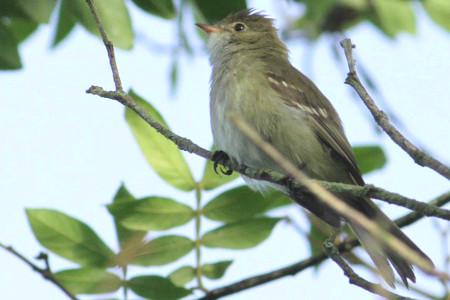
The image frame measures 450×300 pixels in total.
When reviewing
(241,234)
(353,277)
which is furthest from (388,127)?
(241,234)

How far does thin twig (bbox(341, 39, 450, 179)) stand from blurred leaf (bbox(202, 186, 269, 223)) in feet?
3.30

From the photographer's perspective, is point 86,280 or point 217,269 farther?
point 217,269

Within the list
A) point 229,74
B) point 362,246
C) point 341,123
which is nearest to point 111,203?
point 362,246

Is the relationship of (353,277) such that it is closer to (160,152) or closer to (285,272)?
(285,272)

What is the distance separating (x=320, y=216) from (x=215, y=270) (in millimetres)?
1265

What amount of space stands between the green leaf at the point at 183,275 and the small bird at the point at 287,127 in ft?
2.43

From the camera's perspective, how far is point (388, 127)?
3.32 metres

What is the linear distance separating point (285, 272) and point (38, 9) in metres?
1.90

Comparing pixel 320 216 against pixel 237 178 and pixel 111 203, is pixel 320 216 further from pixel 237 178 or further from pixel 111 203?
pixel 111 203

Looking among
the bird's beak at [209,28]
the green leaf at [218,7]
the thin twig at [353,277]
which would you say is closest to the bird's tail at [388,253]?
the thin twig at [353,277]

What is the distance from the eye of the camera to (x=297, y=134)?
214 inches

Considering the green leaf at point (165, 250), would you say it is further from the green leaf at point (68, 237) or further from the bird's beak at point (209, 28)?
the bird's beak at point (209, 28)

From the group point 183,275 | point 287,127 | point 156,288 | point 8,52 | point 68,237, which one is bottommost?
point 156,288

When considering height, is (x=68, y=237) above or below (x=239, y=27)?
below
